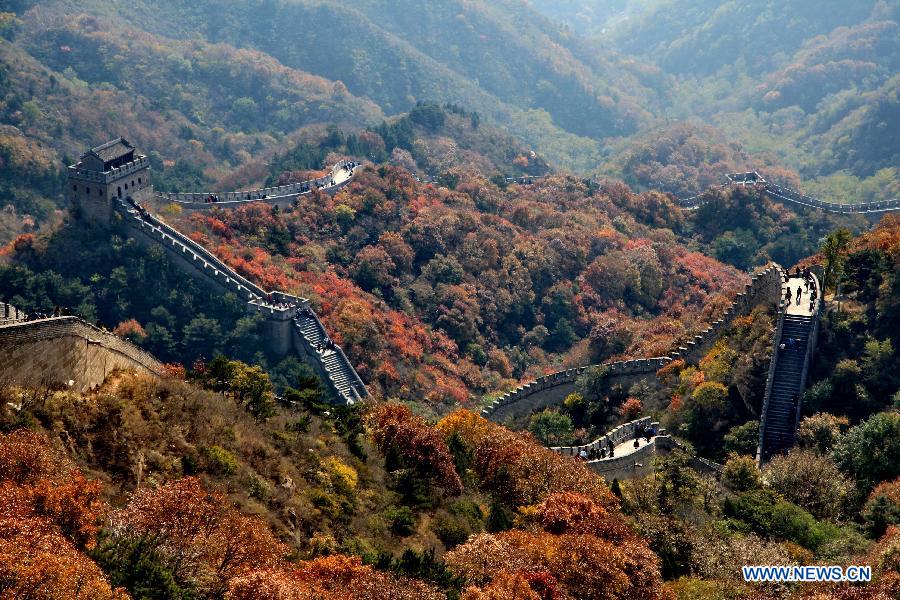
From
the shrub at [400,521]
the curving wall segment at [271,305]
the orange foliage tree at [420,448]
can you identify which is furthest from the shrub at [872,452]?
the curving wall segment at [271,305]

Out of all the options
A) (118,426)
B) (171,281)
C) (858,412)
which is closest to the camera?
(118,426)

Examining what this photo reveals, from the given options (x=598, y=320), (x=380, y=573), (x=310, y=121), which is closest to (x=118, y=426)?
(x=380, y=573)

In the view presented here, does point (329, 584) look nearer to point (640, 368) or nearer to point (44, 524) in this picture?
point (44, 524)

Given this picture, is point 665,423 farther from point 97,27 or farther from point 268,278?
point 97,27

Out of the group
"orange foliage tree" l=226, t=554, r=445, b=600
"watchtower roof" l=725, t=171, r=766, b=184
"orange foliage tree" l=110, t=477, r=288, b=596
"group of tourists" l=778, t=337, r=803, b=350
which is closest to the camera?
"orange foliage tree" l=226, t=554, r=445, b=600

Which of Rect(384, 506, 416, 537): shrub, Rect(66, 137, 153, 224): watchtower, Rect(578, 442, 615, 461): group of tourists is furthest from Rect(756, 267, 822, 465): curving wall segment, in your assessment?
Rect(66, 137, 153, 224): watchtower

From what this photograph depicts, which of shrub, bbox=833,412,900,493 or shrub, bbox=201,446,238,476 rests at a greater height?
shrub, bbox=201,446,238,476

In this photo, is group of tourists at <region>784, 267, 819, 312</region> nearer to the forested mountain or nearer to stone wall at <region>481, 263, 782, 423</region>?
the forested mountain

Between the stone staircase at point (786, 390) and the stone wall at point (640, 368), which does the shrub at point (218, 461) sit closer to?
the stone staircase at point (786, 390)
